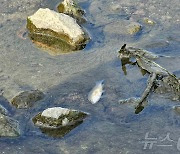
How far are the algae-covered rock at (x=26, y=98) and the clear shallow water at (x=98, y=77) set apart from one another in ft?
0.26

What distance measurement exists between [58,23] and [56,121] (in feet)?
6.53

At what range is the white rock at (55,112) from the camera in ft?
16.0

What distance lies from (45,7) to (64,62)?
159cm

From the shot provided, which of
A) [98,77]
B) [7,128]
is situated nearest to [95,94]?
[98,77]

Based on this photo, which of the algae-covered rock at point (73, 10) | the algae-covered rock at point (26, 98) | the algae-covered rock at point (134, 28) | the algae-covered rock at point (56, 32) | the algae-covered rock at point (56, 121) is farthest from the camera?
the algae-covered rock at point (73, 10)

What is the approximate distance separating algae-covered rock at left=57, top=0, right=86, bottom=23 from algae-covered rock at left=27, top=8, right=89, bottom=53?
15.6 inches

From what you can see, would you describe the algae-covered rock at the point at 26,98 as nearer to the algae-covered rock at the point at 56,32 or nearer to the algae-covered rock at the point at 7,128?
the algae-covered rock at the point at 7,128

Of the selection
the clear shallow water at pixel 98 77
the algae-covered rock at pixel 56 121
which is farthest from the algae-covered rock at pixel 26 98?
the algae-covered rock at pixel 56 121

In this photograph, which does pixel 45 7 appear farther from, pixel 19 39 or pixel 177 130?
pixel 177 130

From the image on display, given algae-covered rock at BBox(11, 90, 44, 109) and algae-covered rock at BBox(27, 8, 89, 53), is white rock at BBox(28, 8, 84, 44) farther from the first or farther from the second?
algae-covered rock at BBox(11, 90, 44, 109)

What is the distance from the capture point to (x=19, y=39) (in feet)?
21.3

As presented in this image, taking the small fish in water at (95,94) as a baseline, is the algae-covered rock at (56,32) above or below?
above

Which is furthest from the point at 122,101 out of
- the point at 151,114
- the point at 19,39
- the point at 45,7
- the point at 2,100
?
the point at 45,7

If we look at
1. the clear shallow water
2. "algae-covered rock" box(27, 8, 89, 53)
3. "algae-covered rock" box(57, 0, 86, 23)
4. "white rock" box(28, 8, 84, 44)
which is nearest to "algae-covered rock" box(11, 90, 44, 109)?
the clear shallow water
